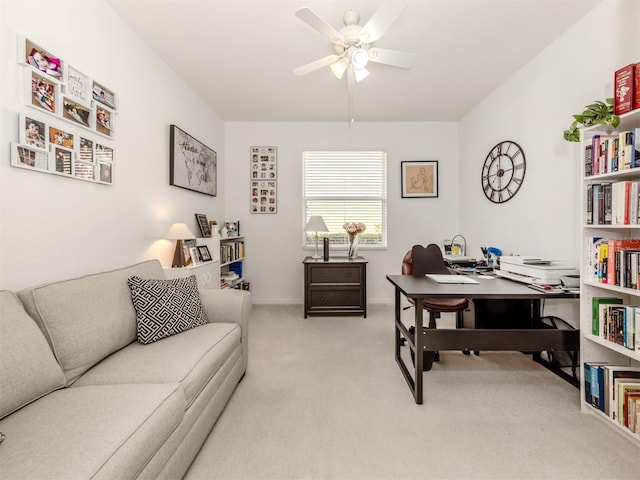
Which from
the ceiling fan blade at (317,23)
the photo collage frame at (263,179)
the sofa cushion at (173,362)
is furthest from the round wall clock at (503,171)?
the sofa cushion at (173,362)

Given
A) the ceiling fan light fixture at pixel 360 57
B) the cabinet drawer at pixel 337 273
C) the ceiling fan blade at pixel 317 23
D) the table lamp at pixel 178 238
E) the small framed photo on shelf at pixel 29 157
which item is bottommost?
the cabinet drawer at pixel 337 273

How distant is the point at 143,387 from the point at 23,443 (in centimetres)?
38

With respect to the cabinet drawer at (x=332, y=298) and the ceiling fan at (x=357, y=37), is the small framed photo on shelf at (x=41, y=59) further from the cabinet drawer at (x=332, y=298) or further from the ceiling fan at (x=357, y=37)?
the cabinet drawer at (x=332, y=298)

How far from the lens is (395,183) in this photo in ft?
14.6

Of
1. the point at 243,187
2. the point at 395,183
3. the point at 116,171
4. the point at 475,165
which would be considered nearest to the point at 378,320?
the point at 395,183

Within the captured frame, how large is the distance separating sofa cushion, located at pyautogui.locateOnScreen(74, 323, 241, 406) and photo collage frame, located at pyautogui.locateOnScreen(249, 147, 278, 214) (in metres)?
2.76

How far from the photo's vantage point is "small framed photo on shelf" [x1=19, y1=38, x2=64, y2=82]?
153 centimetres

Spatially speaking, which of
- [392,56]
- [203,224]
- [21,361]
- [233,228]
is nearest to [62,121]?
[21,361]

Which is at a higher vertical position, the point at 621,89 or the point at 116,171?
the point at 621,89

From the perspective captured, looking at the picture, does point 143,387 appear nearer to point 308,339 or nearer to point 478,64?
point 308,339

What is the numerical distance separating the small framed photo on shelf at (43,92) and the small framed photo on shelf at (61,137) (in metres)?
0.10

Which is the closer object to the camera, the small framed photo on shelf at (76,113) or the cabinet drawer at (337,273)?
the small framed photo on shelf at (76,113)

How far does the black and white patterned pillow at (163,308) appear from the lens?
1.78 m

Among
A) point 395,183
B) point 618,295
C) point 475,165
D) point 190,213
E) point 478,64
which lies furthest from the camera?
point 395,183
